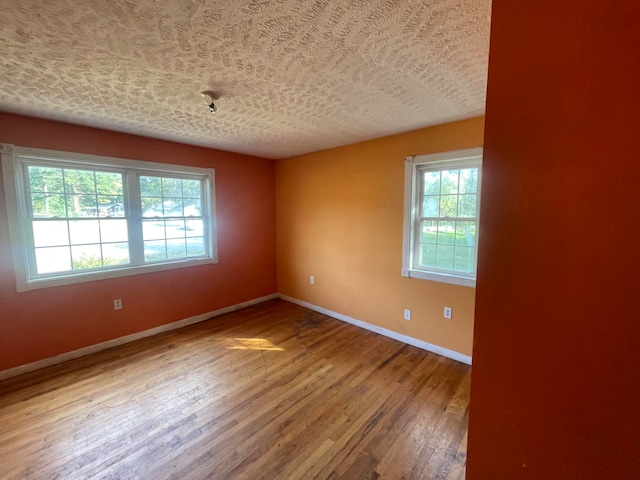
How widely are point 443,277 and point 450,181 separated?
1001 millimetres

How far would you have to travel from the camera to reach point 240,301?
415 cm

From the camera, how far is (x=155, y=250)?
329 cm

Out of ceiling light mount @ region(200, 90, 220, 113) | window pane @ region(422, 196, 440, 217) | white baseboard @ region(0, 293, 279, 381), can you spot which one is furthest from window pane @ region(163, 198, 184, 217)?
window pane @ region(422, 196, 440, 217)

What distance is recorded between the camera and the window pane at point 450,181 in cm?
270

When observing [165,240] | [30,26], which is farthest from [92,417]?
[30,26]

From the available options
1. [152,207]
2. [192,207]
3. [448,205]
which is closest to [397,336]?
[448,205]

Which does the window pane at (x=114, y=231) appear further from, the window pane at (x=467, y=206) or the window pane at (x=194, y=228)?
the window pane at (x=467, y=206)

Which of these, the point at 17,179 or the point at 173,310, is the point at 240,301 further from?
the point at 17,179

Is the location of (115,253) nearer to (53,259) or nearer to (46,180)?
(53,259)

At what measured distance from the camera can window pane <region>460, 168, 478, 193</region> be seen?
2569mm

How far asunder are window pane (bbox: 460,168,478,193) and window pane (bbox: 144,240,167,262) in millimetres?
3553

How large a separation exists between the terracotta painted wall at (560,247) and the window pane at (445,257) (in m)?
2.14

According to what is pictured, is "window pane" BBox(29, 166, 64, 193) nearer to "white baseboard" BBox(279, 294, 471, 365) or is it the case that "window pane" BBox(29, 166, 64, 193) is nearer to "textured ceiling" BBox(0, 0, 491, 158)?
"textured ceiling" BBox(0, 0, 491, 158)

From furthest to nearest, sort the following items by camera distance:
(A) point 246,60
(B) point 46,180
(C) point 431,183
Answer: (C) point 431,183, (B) point 46,180, (A) point 246,60
